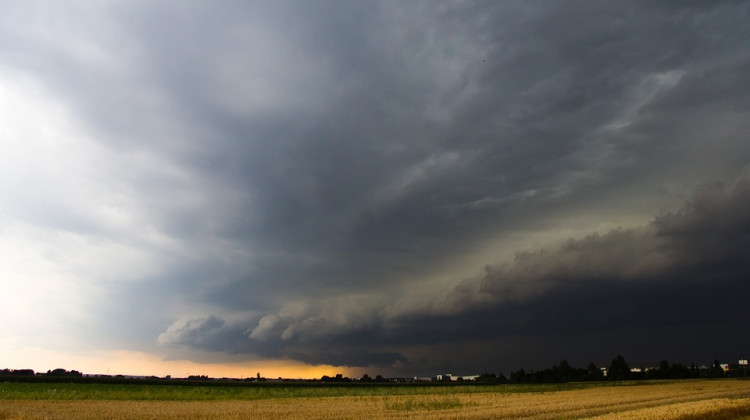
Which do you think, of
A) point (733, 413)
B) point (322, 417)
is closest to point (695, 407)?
point (733, 413)

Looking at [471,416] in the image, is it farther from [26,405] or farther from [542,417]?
[26,405]

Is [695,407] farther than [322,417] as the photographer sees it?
Yes

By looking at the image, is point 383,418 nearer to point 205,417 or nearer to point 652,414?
point 205,417

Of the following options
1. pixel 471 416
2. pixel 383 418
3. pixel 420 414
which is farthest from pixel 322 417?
pixel 471 416

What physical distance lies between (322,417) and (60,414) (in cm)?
2253

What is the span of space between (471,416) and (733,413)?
23327 millimetres

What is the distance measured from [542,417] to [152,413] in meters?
34.4

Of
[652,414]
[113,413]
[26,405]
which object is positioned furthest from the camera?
[26,405]

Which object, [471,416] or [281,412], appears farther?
[281,412]

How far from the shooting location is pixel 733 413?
44.9m

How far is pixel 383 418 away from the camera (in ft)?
140

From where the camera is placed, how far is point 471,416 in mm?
42906

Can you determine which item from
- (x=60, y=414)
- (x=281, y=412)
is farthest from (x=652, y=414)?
(x=60, y=414)

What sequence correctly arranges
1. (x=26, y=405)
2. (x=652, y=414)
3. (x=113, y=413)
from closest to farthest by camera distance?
(x=652, y=414)
(x=113, y=413)
(x=26, y=405)
